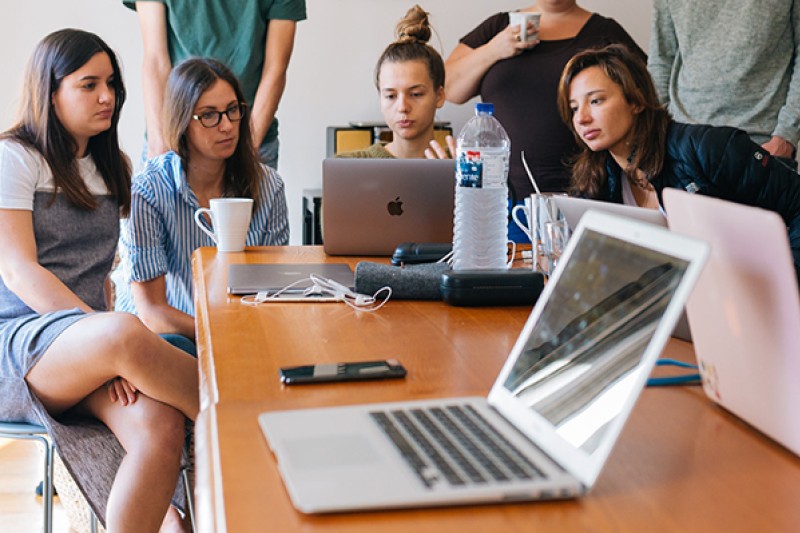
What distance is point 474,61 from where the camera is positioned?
2.88 meters

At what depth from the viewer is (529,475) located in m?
0.60

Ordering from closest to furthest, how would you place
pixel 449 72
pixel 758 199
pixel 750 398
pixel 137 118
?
pixel 750 398
pixel 758 199
pixel 449 72
pixel 137 118

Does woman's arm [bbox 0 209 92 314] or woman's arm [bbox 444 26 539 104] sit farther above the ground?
woman's arm [bbox 444 26 539 104]

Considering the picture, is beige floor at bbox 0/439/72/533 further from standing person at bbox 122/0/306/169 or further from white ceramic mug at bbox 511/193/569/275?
white ceramic mug at bbox 511/193/569/275

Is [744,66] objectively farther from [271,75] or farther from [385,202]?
[385,202]

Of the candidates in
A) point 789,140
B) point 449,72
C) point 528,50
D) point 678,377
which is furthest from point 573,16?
point 678,377

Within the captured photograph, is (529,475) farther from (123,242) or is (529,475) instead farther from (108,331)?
(123,242)

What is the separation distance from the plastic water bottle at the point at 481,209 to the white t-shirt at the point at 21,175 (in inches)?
34.8

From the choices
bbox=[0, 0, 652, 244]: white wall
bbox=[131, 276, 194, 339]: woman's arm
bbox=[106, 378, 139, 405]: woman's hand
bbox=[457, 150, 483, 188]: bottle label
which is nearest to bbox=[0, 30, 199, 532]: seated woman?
bbox=[106, 378, 139, 405]: woman's hand

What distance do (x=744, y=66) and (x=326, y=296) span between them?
2189 mm

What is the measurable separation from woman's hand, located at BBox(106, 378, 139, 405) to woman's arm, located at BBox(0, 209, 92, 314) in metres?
0.28

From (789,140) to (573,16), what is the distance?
810 millimetres

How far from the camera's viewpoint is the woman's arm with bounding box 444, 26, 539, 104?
2766 mm

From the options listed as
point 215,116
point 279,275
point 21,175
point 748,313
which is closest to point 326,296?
point 279,275
